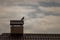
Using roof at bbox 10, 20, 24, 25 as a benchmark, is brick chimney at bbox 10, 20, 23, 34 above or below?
below

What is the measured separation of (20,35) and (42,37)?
503 cm

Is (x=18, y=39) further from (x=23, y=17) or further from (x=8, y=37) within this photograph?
(x=23, y=17)

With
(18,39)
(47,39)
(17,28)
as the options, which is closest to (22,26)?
(17,28)

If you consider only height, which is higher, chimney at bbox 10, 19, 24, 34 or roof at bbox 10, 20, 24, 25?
roof at bbox 10, 20, 24, 25

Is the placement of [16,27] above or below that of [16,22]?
below

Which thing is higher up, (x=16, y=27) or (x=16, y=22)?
(x=16, y=22)

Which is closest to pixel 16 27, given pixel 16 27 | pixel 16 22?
pixel 16 27

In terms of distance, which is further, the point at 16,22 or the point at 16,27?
the point at 16,22

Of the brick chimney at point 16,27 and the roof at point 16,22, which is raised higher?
the roof at point 16,22

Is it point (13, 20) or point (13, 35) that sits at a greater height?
point (13, 20)

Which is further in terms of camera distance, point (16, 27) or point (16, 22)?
point (16, 22)

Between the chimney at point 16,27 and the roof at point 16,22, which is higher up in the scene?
the roof at point 16,22

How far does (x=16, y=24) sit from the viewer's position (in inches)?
1470

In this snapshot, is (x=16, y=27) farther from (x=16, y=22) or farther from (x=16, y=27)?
(x=16, y=22)
